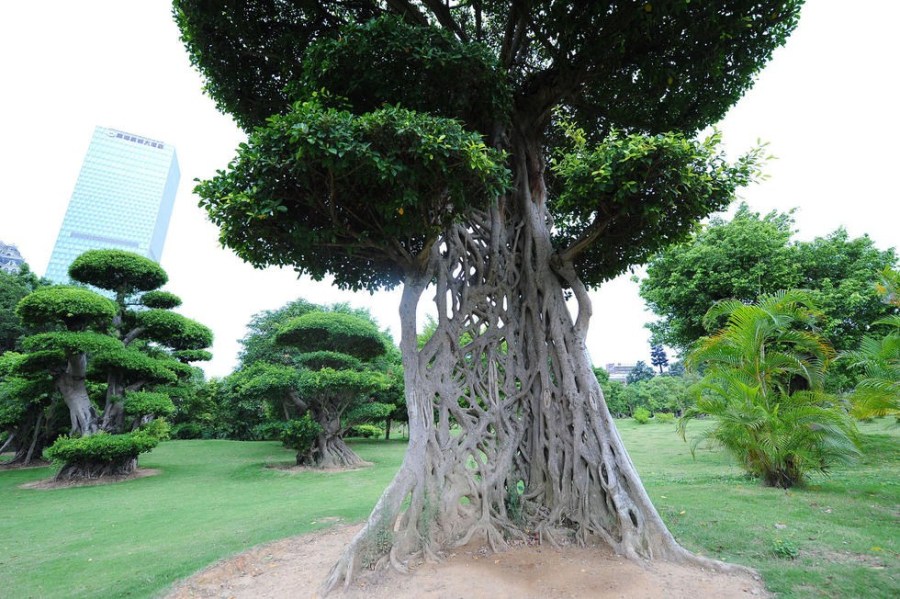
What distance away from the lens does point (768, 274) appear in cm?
1335

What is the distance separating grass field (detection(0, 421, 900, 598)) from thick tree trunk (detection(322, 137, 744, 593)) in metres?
1.10

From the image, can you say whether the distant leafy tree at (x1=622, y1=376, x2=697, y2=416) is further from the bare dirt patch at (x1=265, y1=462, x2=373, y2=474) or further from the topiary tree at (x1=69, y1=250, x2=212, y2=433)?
the topiary tree at (x1=69, y1=250, x2=212, y2=433)

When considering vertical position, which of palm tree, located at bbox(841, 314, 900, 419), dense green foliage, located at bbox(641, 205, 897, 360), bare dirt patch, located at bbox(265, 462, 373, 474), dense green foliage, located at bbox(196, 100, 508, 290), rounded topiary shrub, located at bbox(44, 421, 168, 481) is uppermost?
dense green foliage, located at bbox(641, 205, 897, 360)

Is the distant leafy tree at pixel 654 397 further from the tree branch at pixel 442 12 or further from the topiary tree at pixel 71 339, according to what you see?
the tree branch at pixel 442 12

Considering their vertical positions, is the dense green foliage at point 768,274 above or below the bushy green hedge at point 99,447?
above

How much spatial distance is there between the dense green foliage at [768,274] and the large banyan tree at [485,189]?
835cm

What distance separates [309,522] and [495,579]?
3.54 metres

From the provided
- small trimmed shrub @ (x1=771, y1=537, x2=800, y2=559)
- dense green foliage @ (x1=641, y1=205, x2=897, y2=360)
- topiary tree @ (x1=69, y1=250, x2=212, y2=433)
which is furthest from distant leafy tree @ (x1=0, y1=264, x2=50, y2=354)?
dense green foliage @ (x1=641, y1=205, x2=897, y2=360)

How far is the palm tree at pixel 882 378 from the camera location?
637 cm

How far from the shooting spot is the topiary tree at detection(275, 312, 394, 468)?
1395cm

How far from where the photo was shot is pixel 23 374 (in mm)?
12711

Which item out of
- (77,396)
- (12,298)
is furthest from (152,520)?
(12,298)

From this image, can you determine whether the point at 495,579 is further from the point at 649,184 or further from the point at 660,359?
the point at 660,359

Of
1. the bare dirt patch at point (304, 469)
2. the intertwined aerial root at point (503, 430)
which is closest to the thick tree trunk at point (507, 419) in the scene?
the intertwined aerial root at point (503, 430)
